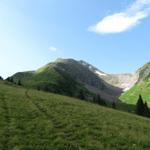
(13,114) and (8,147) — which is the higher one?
(13,114)

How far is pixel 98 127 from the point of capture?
119 feet

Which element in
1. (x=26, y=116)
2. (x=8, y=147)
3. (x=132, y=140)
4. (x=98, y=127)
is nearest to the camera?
(x=8, y=147)

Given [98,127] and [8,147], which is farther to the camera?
[98,127]

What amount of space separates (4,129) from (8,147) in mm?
5913

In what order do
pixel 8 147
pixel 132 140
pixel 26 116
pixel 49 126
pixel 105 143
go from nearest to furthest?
pixel 8 147 < pixel 105 143 < pixel 132 140 < pixel 49 126 < pixel 26 116

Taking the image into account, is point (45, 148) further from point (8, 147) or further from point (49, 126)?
point (49, 126)

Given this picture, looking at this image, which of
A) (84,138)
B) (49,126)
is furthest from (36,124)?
(84,138)

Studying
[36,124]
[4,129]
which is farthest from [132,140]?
[4,129]

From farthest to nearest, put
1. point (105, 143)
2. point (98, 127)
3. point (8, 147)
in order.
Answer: point (98, 127) < point (105, 143) < point (8, 147)

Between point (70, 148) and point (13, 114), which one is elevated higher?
point (13, 114)

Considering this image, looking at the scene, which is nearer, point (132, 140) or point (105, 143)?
point (105, 143)

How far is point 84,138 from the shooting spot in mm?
29422

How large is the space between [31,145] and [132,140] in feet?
36.4

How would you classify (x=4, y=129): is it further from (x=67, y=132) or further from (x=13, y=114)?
(x=13, y=114)
